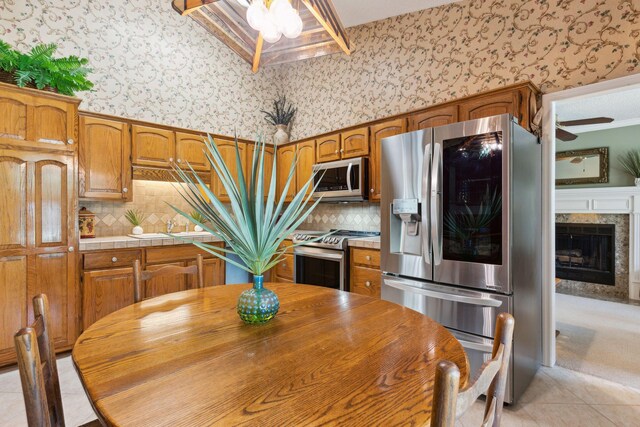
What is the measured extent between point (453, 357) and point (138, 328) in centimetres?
99

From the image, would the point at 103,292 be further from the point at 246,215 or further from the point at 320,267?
the point at 246,215

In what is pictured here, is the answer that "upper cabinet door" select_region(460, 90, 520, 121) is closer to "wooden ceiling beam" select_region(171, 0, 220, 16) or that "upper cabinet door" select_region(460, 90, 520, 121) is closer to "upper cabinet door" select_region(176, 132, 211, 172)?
"wooden ceiling beam" select_region(171, 0, 220, 16)

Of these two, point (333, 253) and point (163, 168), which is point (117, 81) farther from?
point (333, 253)

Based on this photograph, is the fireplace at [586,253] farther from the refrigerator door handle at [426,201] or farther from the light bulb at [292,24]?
the light bulb at [292,24]

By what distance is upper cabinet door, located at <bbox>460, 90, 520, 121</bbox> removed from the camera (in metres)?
2.33

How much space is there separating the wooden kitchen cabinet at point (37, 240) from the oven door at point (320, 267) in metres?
2.05

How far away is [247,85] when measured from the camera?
4.51 metres

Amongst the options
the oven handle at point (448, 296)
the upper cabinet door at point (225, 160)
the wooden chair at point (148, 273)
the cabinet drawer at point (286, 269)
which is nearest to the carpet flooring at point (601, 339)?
the oven handle at point (448, 296)

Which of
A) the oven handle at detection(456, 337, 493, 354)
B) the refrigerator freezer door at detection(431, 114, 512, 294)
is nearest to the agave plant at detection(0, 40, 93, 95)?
the refrigerator freezer door at detection(431, 114, 512, 294)

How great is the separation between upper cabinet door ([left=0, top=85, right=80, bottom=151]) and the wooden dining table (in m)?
2.04

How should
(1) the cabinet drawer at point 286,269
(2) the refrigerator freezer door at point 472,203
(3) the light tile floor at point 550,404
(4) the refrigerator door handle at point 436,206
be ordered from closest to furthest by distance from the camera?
(3) the light tile floor at point 550,404
(2) the refrigerator freezer door at point 472,203
(4) the refrigerator door handle at point 436,206
(1) the cabinet drawer at point 286,269

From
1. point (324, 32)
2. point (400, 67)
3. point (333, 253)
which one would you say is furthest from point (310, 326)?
point (400, 67)

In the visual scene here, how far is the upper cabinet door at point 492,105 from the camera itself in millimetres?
2334

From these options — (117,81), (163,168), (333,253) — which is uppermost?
(117,81)
